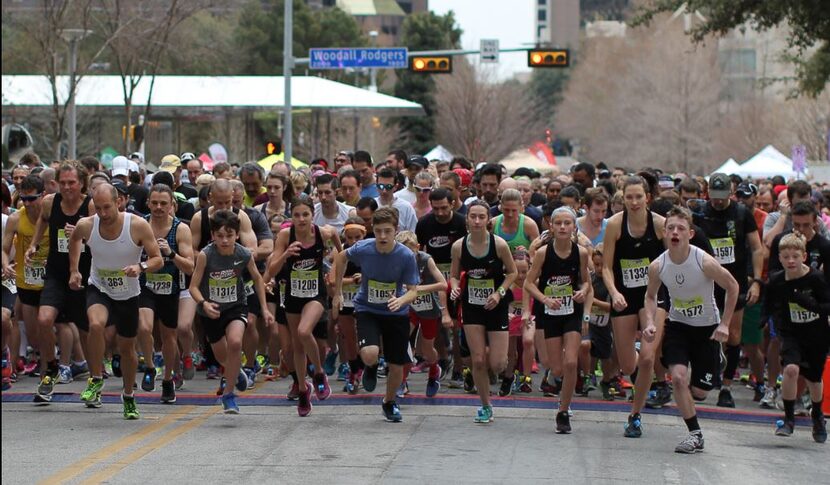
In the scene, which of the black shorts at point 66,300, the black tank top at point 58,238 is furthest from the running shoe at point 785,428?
the black tank top at point 58,238

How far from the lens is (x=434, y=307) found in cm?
1320

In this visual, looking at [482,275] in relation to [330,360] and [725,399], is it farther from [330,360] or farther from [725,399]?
[330,360]

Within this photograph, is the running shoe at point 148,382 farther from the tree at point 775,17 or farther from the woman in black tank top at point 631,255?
the tree at point 775,17

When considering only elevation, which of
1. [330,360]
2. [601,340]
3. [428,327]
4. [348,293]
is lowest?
[330,360]

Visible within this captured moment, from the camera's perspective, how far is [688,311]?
1088 cm

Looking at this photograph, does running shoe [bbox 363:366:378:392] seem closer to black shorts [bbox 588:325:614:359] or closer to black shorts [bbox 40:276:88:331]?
black shorts [bbox 588:325:614:359]

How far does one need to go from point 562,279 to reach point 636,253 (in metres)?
0.81

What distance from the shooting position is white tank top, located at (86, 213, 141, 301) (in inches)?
455

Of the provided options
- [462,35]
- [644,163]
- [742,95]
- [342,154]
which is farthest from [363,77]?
[342,154]

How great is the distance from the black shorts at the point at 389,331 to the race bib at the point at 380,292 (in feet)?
0.41

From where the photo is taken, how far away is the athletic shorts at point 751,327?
46.4 feet

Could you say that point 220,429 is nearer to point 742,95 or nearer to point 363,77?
point 363,77

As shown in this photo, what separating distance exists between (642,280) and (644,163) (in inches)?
3044

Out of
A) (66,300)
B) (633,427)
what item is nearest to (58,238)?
(66,300)
